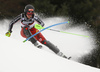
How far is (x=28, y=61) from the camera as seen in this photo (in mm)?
Answer: 2246

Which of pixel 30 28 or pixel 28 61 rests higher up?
pixel 30 28

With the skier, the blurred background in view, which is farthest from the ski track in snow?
the blurred background

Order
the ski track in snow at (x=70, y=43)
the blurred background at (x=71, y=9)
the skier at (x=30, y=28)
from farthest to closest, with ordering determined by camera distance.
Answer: the blurred background at (x=71, y=9), the ski track in snow at (x=70, y=43), the skier at (x=30, y=28)

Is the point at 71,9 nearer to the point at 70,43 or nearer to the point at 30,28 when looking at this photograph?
the point at 70,43

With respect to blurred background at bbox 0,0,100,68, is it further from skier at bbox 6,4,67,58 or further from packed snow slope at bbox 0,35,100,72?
packed snow slope at bbox 0,35,100,72

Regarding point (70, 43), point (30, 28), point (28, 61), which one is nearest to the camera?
point (28, 61)

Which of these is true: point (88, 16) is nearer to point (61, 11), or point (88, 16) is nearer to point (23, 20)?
point (61, 11)

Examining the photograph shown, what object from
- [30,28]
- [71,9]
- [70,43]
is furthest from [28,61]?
[71,9]

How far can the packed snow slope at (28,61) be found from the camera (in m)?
2.06

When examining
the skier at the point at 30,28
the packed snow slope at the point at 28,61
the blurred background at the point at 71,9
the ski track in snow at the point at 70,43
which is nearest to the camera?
the packed snow slope at the point at 28,61

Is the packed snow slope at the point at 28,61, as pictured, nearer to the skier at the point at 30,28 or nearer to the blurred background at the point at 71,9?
the skier at the point at 30,28

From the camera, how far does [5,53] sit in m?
2.33

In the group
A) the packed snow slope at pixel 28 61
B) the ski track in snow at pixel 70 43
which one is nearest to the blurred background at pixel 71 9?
the ski track in snow at pixel 70 43

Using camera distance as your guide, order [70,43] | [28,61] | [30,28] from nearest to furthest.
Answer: [28,61] < [30,28] < [70,43]
